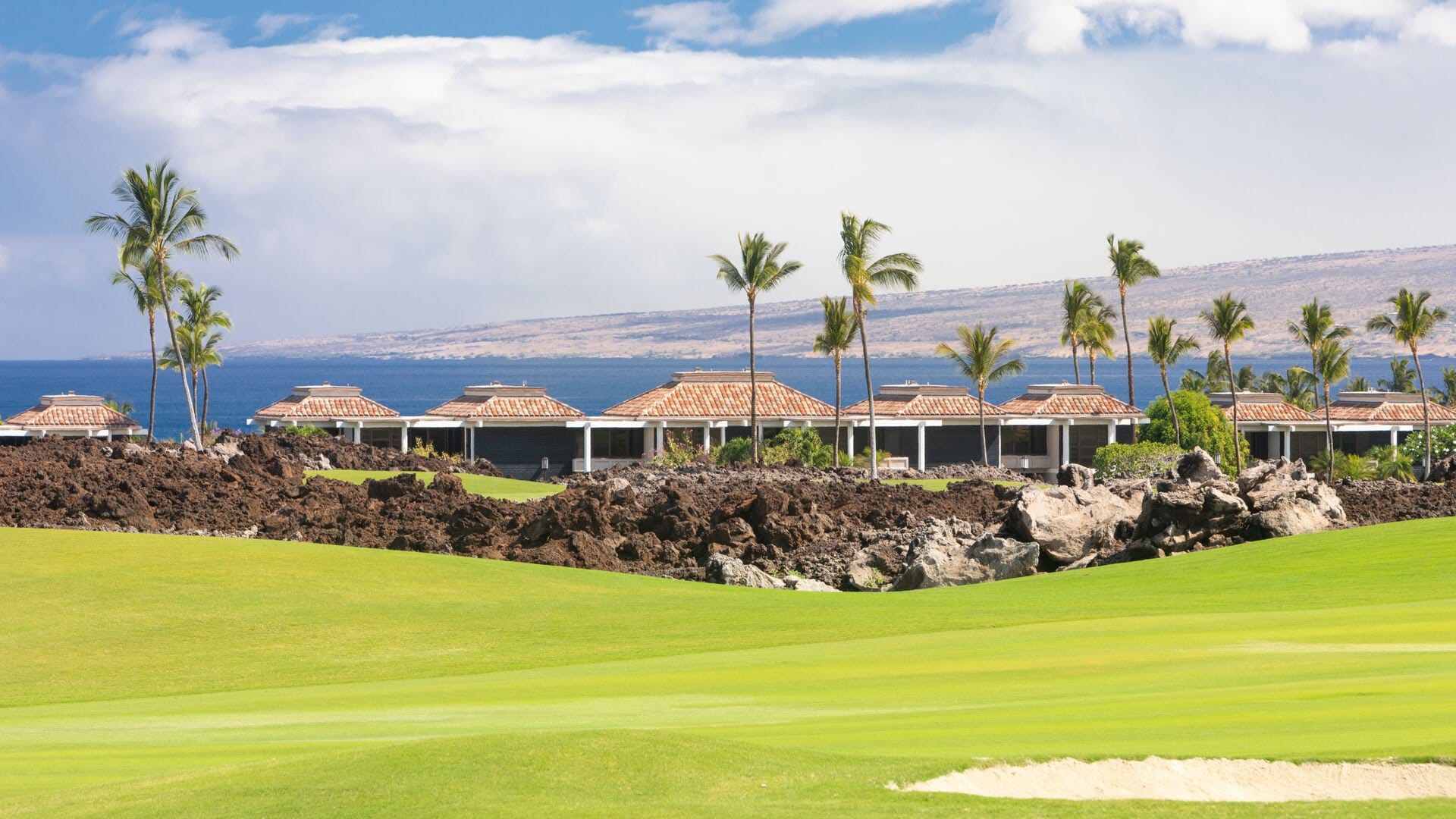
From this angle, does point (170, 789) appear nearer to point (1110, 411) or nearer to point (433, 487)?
point (433, 487)

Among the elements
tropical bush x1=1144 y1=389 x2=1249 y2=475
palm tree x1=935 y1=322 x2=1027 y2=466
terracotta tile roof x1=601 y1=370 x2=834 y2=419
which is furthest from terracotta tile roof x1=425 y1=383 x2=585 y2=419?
tropical bush x1=1144 y1=389 x2=1249 y2=475

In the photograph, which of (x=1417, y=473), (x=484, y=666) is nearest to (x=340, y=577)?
(x=484, y=666)

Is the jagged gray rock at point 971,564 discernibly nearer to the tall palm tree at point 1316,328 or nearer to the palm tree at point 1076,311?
the tall palm tree at point 1316,328

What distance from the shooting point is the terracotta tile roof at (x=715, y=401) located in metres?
63.0

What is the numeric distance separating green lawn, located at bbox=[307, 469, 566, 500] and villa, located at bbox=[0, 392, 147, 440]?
23917mm

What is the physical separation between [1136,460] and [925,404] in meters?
16.9

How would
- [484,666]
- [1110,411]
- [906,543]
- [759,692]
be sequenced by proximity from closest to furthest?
1. [759,692]
2. [484,666]
3. [906,543]
4. [1110,411]

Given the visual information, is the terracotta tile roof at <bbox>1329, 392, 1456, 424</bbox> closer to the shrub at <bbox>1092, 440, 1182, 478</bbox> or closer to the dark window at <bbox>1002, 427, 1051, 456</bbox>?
the dark window at <bbox>1002, 427, 1051, 456</bbox>

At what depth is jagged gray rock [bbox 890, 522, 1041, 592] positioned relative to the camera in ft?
84.3

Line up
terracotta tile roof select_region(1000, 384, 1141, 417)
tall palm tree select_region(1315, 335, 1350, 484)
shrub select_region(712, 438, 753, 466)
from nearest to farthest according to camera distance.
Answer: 1. shrub select_region(712, 438, 753, 466)
2. terracotta tile roof select_region(1000, 384, 1141, 417)
3. tall palm tree select_region(1315, 335, 1350, 484)

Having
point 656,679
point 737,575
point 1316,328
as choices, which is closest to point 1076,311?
point 1316,328

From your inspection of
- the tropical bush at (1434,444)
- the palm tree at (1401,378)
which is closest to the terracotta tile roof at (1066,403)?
the tropical bush at (1434,444)

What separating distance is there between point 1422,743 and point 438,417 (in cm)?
5716

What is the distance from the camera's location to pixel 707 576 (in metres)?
26.1
